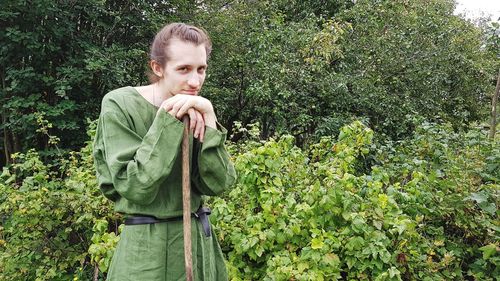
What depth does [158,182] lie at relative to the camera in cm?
126

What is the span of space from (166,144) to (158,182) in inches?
4.2

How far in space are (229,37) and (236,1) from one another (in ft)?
3.43

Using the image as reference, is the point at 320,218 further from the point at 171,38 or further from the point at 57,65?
the point at 57,65

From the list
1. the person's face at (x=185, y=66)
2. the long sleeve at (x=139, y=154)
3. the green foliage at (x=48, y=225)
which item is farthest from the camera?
the green foliage at (x=48, y=225)

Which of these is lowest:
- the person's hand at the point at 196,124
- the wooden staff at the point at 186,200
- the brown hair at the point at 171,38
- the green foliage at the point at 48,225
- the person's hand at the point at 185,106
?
the green foliage at the point at 48,225

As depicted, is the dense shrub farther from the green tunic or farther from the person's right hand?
the person's right hand

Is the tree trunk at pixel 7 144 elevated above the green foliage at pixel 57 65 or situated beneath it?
situated beneath

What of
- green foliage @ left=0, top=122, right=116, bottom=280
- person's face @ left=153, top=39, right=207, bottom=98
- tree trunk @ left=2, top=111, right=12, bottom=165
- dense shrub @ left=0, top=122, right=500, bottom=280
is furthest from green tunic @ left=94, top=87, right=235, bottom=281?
tree trunk @ left=2, top=111, right=12, bottom=165

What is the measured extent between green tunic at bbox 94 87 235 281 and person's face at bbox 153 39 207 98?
0.36 ft

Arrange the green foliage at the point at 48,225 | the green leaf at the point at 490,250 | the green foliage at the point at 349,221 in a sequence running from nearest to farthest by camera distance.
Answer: the green foliage at the point at 349,221 < the green leaf at the point at 490,250 < the green foliage at the point at 48,225

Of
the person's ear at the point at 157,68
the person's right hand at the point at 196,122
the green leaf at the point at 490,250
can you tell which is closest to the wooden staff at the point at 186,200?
the person's right hand at the point at 196,122

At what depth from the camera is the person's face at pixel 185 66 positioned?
137 cm

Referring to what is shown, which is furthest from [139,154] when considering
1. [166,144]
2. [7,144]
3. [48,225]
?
[7,144]

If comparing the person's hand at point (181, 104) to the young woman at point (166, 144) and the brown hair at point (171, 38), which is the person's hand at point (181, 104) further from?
the brown hair at point (171, 38)
